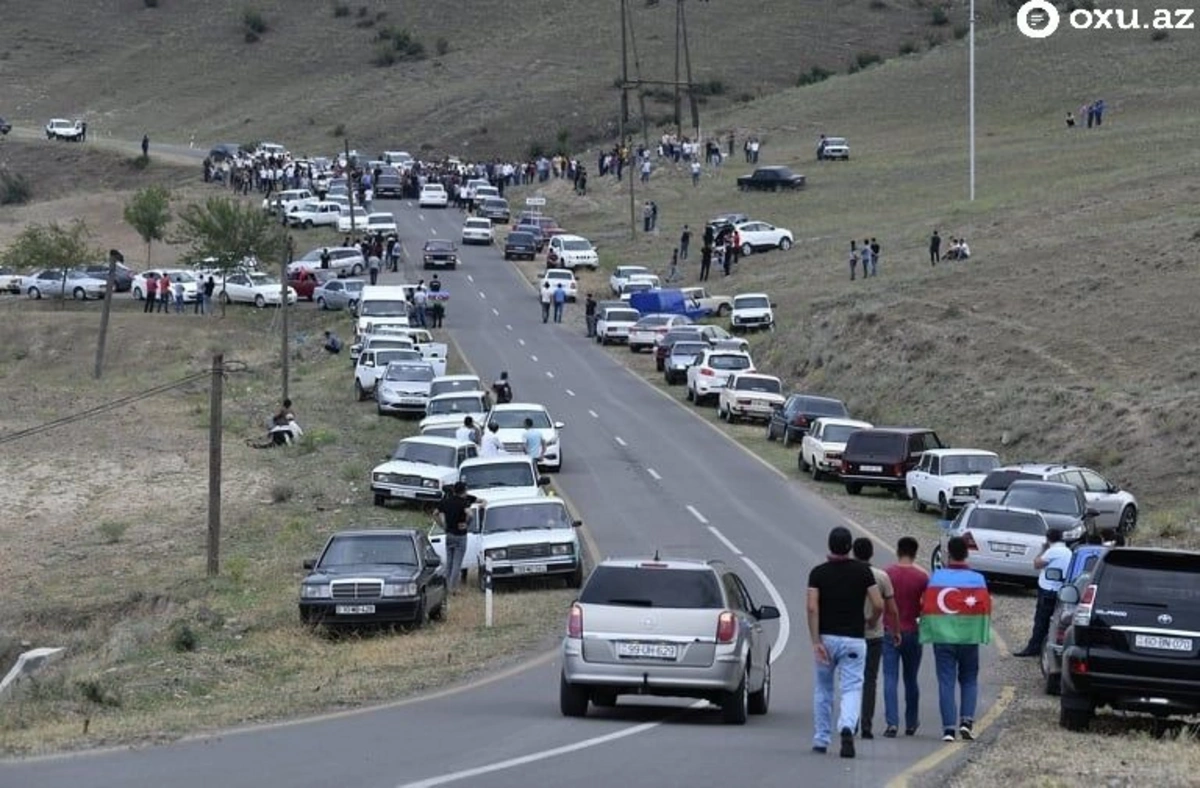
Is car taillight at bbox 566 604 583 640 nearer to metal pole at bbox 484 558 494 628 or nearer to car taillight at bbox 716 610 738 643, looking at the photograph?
car taillight at bbox 716 610 738 643

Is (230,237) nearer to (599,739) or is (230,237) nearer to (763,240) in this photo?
(763,240)

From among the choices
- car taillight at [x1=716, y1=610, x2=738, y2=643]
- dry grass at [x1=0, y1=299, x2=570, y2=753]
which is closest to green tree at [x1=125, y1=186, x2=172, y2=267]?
dry grass at [x1=0, y1=299, x2=570, y2=753]

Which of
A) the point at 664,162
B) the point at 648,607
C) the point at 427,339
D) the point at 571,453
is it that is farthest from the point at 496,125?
the point at 648,607

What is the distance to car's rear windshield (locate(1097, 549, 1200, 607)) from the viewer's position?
1712 centimetres

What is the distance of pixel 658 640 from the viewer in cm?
1809

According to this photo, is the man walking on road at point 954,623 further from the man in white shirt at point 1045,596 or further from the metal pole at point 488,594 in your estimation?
the metal pole at point 488,594

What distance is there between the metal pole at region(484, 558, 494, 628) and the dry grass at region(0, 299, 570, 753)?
0.62 ft

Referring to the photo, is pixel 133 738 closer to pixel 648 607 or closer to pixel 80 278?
pixel 648 607

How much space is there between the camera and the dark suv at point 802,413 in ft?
165

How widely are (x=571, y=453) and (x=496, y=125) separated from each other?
94.8m

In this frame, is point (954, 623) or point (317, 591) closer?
point (954, 623)

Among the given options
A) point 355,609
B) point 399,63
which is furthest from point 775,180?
→ point 355,609

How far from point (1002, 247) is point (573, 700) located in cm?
5624

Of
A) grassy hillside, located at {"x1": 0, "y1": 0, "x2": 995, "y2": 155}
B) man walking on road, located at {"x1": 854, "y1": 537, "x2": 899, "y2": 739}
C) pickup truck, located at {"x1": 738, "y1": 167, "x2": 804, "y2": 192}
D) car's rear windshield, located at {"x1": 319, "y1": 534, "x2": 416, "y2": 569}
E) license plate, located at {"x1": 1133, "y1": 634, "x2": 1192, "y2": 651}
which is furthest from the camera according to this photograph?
grassy hillside, located at {"x1": 0, "y1": 0, "x2": 995, "y2": 155}
